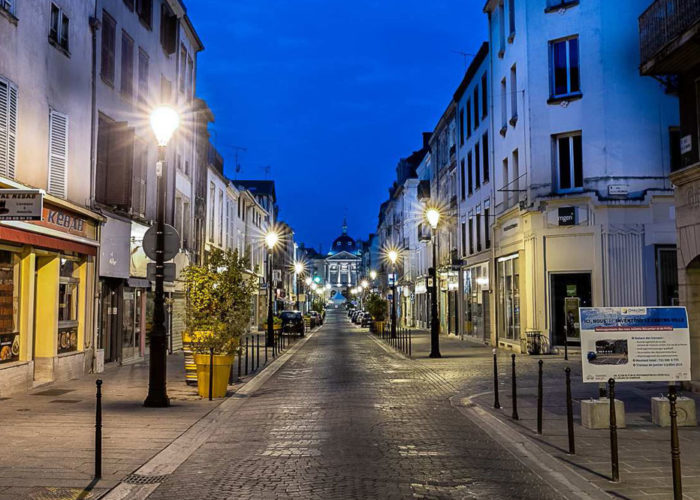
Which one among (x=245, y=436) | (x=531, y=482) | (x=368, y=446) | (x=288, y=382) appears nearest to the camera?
(x=531, y=482)

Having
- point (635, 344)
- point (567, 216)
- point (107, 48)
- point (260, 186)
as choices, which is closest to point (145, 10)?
point (107, 48)

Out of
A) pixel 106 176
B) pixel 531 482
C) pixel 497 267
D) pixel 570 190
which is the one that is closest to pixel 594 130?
pixel 570 190

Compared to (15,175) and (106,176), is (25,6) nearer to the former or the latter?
(15,175)

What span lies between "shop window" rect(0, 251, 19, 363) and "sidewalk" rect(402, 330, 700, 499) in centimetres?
957

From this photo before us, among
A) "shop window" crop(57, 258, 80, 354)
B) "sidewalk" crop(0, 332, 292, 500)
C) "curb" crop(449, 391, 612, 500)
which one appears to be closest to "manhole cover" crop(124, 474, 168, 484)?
"sidewalk" crop(0, 332, 292, 500)

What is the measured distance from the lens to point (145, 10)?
24344 millimetres

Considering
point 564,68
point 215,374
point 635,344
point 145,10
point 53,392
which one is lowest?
point 53,392

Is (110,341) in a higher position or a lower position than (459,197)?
lower

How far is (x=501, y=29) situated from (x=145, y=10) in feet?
51.4

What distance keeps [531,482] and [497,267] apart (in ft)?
86.7

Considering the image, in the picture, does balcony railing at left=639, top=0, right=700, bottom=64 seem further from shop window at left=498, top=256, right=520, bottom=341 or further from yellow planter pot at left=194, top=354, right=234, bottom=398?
shop window at left=498, top=256, right=520, bottom=341

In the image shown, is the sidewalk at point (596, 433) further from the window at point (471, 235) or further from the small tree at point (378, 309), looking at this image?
the small tree at point (378, 309)

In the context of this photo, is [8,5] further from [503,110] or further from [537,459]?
[503,110]

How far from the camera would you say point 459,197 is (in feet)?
142
